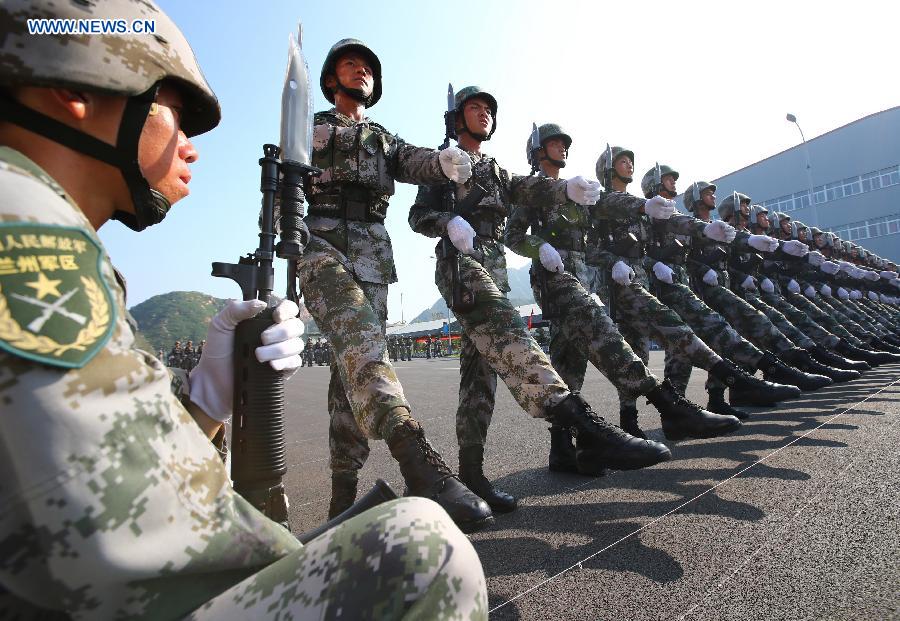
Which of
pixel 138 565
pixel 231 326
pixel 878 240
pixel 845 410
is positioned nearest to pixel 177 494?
pixel 138 565

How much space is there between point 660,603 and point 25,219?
1717 millimetres

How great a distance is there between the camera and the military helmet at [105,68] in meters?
0.84

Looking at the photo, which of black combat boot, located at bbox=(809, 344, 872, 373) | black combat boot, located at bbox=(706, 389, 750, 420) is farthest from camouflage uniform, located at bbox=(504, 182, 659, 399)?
black combat boot, located at bbox=(809, 344, 872, 373)

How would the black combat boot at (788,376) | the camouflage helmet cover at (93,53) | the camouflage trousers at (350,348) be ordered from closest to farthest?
1. the camouflage helmet cover at (93,53)
2. the camouflage trousers at (350,348)
3. the black combat boot at (788,376)

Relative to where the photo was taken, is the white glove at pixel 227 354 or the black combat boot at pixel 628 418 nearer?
the white glove at pixel 227 354

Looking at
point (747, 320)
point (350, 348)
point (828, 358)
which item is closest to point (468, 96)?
point (350, 348)

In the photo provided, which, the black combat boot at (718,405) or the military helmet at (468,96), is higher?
the military helmet at (468,96)

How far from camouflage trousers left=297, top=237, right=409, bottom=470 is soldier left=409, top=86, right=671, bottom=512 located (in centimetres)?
53

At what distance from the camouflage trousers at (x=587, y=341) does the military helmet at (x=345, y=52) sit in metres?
1.72

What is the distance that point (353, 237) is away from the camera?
277 cm

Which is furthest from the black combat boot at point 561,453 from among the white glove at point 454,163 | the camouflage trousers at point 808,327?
the camouflage trousers at point 808,327

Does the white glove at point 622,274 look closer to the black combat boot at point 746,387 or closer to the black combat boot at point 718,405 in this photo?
the black combat boot at point 746,387

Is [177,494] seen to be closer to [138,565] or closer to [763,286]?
[138,565]

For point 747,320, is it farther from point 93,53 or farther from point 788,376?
point 93,53
